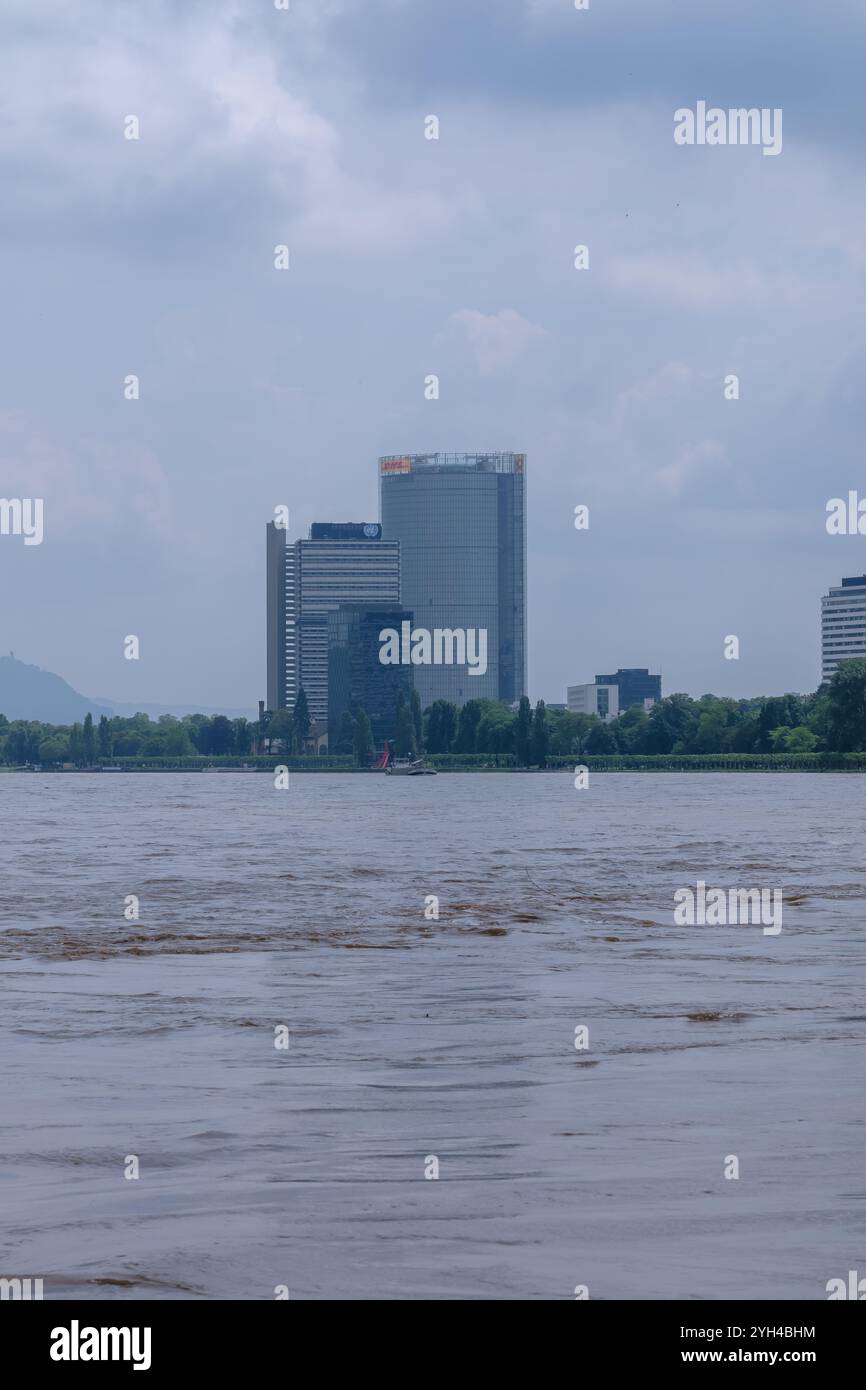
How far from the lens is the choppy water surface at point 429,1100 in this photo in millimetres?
9891

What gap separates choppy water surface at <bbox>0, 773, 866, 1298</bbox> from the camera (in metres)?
9.89

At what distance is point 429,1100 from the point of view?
14586 millimetres

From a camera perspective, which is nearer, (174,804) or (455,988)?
(455,988)

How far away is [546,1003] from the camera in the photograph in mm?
20875

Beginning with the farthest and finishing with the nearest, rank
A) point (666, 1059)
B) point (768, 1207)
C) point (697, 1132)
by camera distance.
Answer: point (666, 1059) → point (697, 1132) → point (768, 1207)
